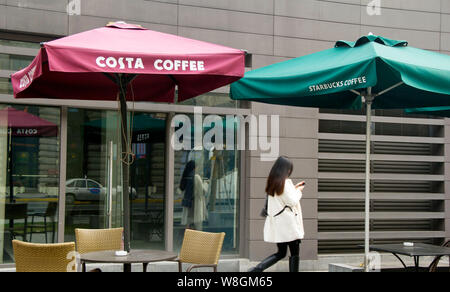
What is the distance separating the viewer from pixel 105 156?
31.1 ft

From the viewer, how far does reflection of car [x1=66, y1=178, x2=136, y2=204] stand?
9156mm

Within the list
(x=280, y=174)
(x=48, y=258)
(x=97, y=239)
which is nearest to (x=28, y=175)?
(x=97, y=239)

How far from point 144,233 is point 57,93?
3.53 meters

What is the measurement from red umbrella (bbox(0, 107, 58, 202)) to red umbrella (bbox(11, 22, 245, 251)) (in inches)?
85.5

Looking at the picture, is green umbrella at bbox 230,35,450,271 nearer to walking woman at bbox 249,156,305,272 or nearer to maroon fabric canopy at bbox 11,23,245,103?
maroon fabric canopy at bbox 11,23,245,103

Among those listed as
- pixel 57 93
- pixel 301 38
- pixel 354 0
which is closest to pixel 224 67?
pixel 57 93

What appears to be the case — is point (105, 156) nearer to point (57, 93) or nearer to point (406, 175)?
point (57, 93)

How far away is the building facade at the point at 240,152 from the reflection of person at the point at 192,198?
4.0 inches

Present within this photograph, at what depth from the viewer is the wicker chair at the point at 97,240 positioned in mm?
6816

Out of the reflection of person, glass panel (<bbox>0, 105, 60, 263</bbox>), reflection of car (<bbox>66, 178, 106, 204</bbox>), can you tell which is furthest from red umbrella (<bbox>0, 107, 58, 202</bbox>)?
the reflection of person

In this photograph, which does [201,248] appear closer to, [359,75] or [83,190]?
[359,75]

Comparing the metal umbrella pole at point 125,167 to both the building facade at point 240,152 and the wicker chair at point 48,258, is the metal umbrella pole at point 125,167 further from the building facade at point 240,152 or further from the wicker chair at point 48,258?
the building facade at point 240,152

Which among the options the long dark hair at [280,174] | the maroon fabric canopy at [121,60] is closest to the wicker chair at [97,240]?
the maroon fabric canopy at [121,60]

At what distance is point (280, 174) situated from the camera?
24.4 ft
